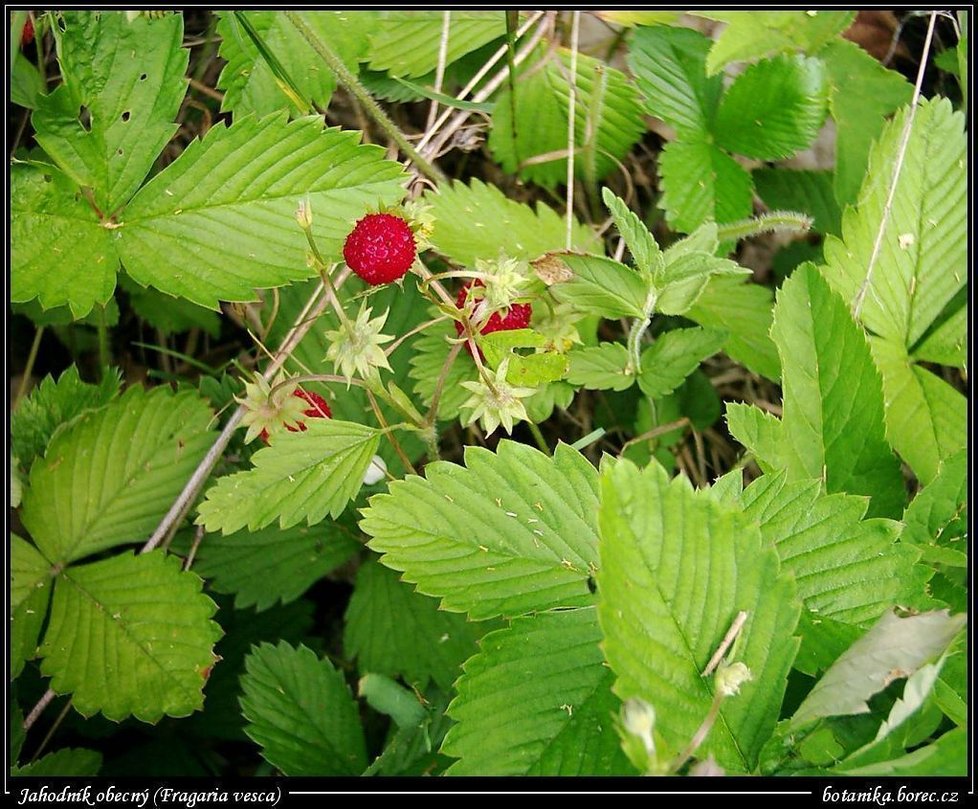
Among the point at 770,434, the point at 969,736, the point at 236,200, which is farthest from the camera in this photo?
the point at 236,200

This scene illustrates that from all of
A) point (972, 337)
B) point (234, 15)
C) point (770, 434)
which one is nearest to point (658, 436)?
point (770, 434)

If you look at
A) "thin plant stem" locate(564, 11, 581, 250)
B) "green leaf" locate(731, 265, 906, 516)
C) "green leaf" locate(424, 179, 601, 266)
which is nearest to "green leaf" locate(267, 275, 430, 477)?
"green leaf" locate(424, 179, 601, 266)

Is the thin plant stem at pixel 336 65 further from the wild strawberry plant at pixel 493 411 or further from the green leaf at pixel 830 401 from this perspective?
the green leaf at pixel 830 401

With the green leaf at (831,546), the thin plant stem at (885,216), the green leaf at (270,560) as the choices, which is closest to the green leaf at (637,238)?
the green leaf at (831,546)

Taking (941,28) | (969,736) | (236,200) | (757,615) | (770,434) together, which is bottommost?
(969,736)

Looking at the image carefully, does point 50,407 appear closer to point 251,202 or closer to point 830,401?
point 251,202

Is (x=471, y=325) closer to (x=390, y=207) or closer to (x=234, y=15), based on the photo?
(x=390, y=207)
